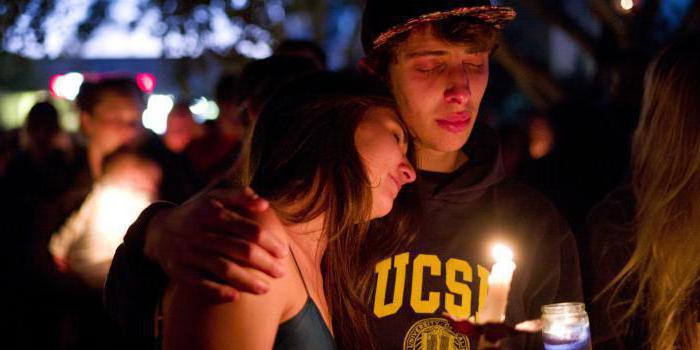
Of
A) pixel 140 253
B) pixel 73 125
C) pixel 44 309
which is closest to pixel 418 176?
pixel 140 253

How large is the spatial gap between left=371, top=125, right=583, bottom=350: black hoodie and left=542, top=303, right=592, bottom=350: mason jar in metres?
0.83


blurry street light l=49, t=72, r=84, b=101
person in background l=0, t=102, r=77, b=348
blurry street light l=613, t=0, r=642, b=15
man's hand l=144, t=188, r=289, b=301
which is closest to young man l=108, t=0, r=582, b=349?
man's hand l=144, t=188, r=289, b=301

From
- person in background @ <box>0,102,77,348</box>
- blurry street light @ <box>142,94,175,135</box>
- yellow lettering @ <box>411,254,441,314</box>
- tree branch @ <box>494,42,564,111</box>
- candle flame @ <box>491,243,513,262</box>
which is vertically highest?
candle flame @ <box>491,243,513,262</box>

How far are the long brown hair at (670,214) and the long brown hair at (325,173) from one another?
3.52ft

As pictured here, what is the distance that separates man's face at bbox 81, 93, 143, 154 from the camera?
6047mm

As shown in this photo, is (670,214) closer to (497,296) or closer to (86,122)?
(497,296)

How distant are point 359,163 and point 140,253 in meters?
0.79

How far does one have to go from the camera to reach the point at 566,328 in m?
2.16

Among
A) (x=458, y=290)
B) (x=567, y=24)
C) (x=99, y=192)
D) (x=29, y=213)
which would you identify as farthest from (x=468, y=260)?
(x=567, y=24)

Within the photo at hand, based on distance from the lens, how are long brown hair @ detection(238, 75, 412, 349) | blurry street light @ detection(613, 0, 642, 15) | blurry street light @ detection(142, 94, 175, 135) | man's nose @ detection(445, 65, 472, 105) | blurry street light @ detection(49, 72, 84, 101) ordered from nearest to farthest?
long brown hair @ detection(238, 75, 412, 349) < man's nose @ detection(445, 65, 472, 105) < blurry street light @ detection(613, 0, 642, 15) < blurry street light @ detection(142, 94, 175, 135) < blurry street light @ detection(49, 72, 84, 101)

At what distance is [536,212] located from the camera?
129 inches

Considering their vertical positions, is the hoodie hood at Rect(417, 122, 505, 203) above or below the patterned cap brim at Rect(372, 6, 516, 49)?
below

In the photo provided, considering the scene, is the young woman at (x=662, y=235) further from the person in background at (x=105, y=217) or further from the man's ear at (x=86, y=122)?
the man's ear at (x=86, y=122)

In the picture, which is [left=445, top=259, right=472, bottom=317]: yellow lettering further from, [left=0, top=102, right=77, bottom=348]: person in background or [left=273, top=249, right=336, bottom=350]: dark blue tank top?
[left=0, top=102, right=77, bottom=348]: person in background
